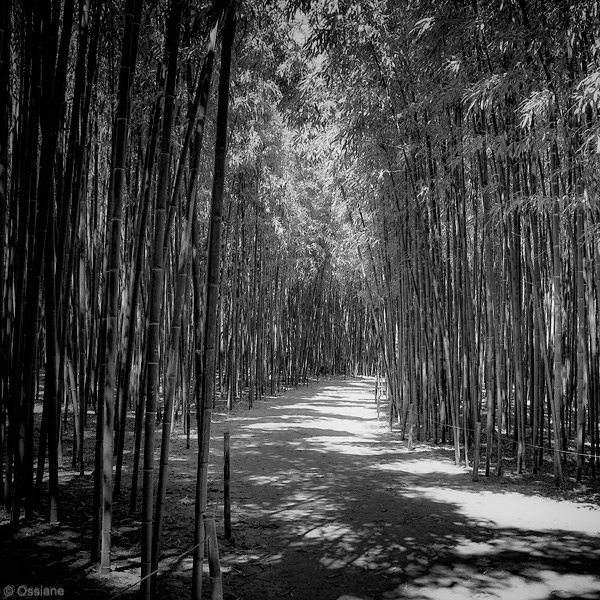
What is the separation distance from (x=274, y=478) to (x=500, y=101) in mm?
3288

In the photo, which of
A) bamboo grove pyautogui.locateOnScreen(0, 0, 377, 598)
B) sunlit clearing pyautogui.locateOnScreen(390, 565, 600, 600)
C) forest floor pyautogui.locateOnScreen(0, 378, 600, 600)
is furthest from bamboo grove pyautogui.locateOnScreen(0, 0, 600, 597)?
sunlit clearing pyautogui.locateOnScreen(390, 565, 600, 600)

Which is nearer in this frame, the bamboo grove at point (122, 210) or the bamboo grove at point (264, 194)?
the bamboo grove at point (122, 210)

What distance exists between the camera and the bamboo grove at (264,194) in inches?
78.7

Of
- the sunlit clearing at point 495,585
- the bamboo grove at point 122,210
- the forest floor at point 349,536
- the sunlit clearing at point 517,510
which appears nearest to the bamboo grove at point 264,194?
the bamboo grove at point 122,210

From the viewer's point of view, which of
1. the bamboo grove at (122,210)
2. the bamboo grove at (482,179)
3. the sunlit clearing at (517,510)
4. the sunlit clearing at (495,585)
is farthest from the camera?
the bamboo grove at (482,179)

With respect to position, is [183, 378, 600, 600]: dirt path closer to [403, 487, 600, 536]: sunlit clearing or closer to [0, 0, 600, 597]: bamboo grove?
[403, 487, 600, 536]: sunlit clearing

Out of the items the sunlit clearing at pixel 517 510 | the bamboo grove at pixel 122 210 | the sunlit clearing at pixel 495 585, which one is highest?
the bamboo grove at pixel 122 210

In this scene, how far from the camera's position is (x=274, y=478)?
12.2ft

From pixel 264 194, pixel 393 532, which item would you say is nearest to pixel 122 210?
pixel 393 532

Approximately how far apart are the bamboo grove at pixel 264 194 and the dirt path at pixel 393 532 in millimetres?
524

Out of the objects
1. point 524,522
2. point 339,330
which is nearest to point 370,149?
point 524,522

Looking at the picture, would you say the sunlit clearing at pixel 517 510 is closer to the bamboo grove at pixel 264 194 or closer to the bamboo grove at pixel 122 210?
the bamboo grove at pixel 264 194

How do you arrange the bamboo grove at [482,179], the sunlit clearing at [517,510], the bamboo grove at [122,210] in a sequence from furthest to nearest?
the bamboo grove at [482,179], the sunlit clearing at [517,510], the bamboo grove at [122,210]

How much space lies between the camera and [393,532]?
2.66 meters
